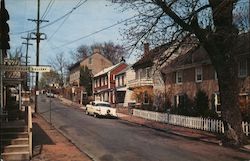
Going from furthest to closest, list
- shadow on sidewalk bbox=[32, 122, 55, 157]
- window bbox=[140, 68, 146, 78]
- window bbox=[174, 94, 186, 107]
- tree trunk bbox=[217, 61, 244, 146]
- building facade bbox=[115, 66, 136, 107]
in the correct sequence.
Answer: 1. building facade bbox=[115, 66, 136, 107]
2. window bbox=[140, 68, 146, 78]
3. window bbox=[174, 94, 186, 107]
4. tree trunk bbox=[217, 61, 244, 146]
5. shadow on sidewalk bbox=[32, 122, 55, 157]

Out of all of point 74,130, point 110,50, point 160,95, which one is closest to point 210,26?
point 74,130

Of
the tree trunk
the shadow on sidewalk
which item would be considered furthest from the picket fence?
the shadow on sidewalk

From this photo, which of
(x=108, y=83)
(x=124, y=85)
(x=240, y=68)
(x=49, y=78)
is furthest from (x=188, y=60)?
(x=49, y=78)

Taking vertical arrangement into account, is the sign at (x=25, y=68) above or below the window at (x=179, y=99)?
above

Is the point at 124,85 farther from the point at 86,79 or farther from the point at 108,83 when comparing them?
the point at 86,79

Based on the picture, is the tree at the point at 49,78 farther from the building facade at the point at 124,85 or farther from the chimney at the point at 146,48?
the chimney at the point at 146,48

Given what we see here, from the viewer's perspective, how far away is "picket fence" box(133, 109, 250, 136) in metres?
27.2

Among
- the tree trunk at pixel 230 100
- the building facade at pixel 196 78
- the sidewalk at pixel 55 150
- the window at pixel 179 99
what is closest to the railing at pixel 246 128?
the tree trunk at pixel 230 100

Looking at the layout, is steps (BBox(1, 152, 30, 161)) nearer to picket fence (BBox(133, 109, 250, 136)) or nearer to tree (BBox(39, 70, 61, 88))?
picket fence (BBox(133, 109, 250, 136))

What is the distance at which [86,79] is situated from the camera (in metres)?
93.4

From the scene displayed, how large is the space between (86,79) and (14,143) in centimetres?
7649

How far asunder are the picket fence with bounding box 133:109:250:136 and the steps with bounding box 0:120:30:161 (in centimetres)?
1296

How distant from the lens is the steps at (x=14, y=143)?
621 inches

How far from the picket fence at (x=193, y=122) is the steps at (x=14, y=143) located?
13.0 metres
